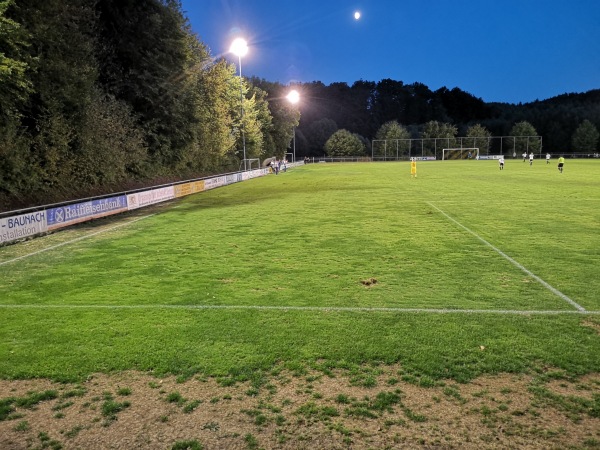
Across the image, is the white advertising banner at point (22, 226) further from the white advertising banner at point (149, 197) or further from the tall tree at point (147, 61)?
the tall tree at point (147, 61)

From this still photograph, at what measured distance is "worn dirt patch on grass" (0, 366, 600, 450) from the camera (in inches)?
168

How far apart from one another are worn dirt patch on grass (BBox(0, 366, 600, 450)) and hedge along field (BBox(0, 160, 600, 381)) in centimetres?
36

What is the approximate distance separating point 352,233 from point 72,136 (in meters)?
18.7

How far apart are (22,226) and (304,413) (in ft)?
47.7

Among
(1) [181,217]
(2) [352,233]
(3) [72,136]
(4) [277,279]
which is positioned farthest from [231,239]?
(3) [72,136]

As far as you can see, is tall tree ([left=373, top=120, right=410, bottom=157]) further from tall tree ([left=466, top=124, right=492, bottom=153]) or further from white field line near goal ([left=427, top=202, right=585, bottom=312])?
white field line near goal ([left=427, top=202, right=585, bottom=312])

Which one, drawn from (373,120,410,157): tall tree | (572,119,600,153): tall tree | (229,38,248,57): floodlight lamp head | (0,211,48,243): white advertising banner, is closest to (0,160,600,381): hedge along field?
(0,211,48,243): white advertising banner

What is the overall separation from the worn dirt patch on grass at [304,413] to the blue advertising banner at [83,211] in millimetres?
13511

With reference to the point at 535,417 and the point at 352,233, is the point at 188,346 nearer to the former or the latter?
the point at 535,417

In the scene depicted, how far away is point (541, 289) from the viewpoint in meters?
8.67

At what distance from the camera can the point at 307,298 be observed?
8406 millimetres

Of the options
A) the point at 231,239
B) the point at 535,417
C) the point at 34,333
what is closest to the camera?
the point at 535,417

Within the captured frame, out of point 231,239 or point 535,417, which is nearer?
point 535,417

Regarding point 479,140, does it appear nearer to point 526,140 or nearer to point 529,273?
point 526,140
